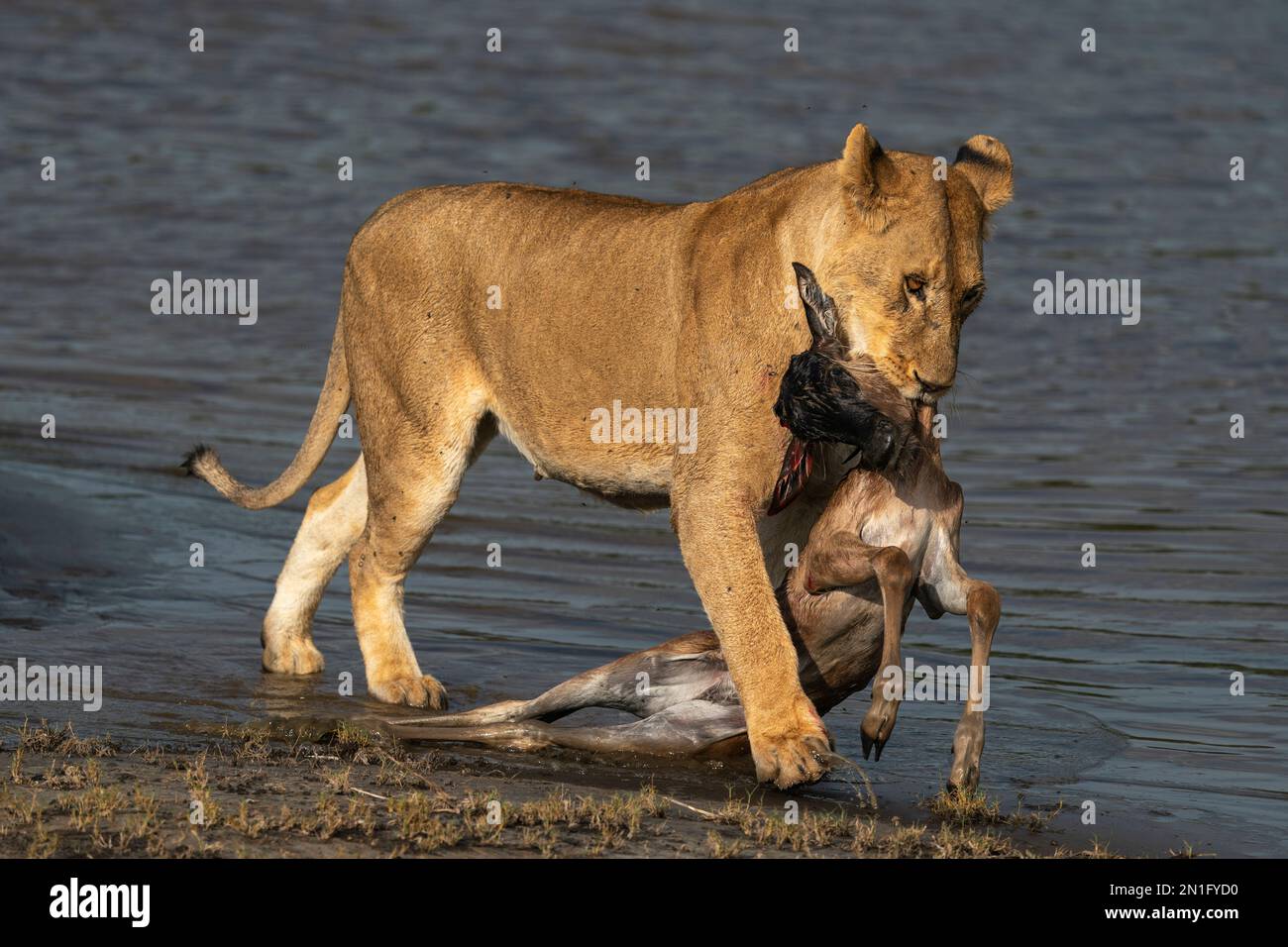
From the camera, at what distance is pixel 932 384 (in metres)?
6.12

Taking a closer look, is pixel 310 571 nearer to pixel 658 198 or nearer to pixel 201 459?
pixel 201 459

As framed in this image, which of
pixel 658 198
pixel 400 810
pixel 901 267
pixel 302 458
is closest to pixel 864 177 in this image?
pixel 901 267

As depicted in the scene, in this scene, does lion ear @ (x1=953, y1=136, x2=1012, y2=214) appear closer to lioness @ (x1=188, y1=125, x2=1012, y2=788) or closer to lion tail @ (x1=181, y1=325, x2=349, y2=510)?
lioness @ (x1=188, y1=125, x2=1012, y2=788)

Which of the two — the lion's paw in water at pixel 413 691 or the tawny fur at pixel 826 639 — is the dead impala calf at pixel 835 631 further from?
the lion's paw in water at pixel 413 691

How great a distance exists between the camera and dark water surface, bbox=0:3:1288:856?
7.75m

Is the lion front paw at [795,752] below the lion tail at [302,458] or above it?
below

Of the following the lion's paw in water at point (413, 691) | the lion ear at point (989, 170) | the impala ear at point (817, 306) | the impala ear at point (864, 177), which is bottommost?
the lion's paw in water at point (413, 691)

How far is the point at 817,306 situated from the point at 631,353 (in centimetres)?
92

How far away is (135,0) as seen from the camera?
1067 inches

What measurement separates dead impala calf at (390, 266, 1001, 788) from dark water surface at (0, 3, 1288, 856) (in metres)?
0.48

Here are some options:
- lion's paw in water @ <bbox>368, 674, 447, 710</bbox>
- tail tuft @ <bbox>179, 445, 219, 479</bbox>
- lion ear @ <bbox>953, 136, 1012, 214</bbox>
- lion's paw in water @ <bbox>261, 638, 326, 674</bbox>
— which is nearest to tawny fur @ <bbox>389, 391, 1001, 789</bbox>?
lion's paw in water @ <bbox>368, 674, 447, 710</bbox>

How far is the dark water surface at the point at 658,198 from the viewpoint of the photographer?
25.4 feet

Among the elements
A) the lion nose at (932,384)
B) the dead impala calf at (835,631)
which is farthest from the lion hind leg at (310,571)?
the lion nose at (932,384)
